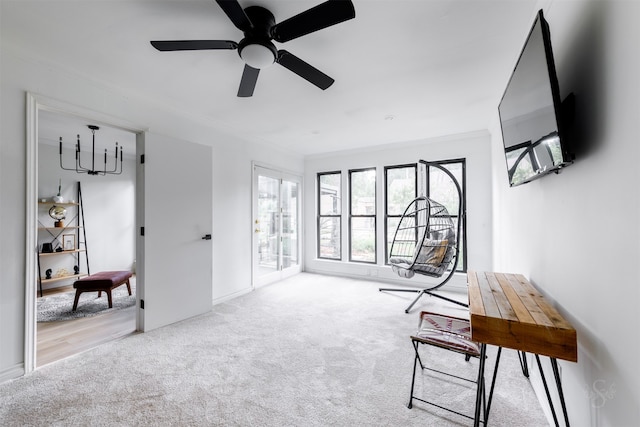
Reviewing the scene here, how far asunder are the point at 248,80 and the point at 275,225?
3108 mm

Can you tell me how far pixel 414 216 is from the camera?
4.61 metres

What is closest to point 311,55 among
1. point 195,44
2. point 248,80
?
point 248,80

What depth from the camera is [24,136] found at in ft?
7.04

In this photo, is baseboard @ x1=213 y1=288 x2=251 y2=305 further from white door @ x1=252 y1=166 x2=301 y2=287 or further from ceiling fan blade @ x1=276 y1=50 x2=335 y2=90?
ceiling fan blade @ x1=276 y1=50 x2=335 y2=90

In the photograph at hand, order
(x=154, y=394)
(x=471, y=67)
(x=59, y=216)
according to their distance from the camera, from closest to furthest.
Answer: (x=154, y=394)
(x=471, y=67)
(x=59, y=216)

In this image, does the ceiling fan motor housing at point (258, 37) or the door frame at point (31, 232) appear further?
the door frame at point (31, 232)

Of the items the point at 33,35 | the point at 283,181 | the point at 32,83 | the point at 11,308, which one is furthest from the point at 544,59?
the point at 283,181

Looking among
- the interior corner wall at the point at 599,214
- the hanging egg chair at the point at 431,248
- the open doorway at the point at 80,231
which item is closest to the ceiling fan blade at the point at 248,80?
the interior corner wall at the point at 599,214

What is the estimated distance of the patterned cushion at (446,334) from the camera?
1.65 metres

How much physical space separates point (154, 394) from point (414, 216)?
13.2ft

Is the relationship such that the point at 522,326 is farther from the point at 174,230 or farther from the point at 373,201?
the point at 373,201

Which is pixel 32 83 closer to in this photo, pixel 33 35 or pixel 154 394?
pixel 33 35

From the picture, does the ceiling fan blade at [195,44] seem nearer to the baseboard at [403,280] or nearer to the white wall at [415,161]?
Answer: the white wall at [415,161]

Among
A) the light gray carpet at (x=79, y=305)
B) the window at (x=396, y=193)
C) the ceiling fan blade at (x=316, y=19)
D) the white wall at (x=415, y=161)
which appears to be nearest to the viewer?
the ceiling fan blade at (x=316, y=19)
